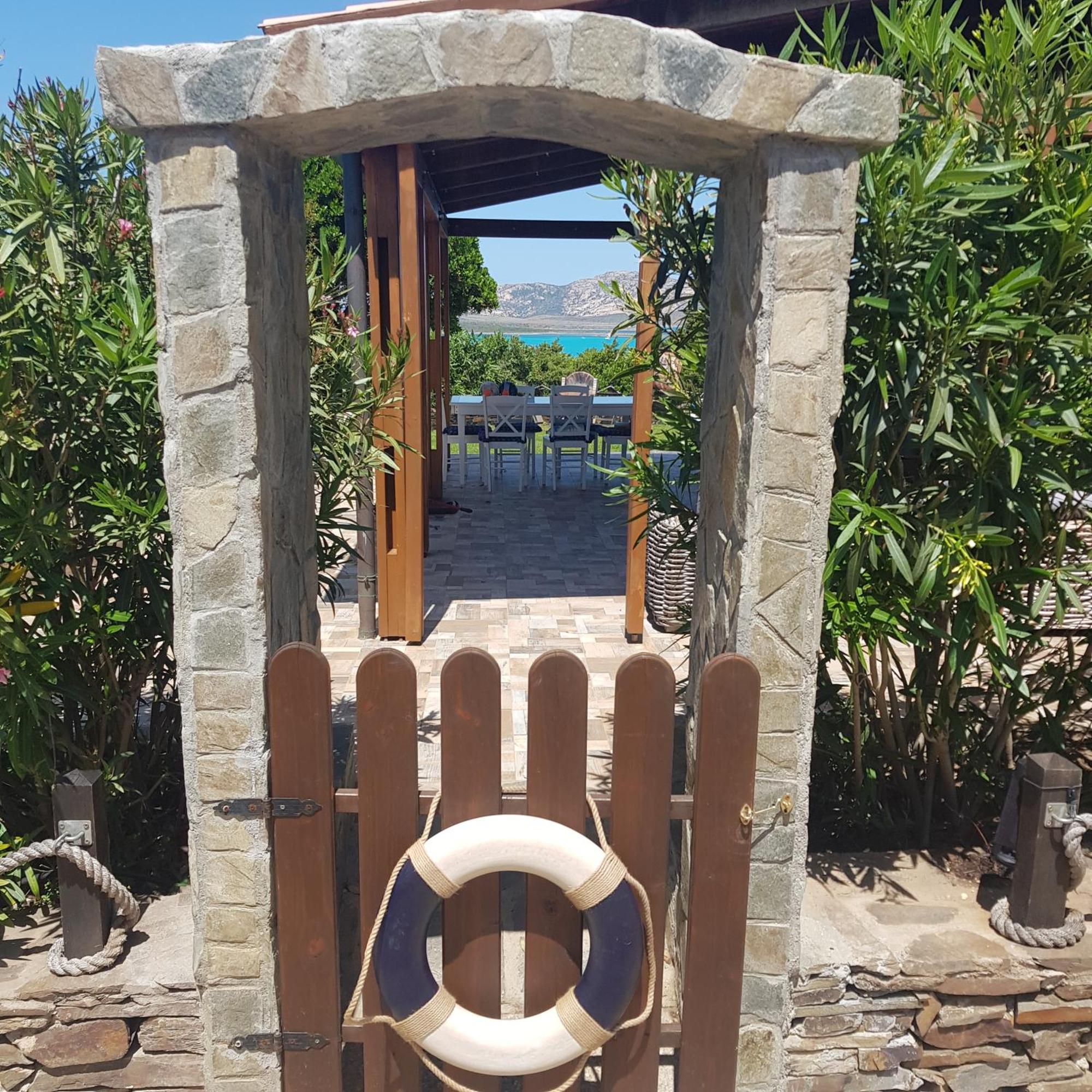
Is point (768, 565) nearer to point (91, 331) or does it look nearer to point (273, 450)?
point (273, 450)

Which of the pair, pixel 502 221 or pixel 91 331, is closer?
pixel 91 331

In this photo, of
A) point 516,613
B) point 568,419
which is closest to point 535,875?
point 516,613

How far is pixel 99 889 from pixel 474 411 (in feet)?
26.3

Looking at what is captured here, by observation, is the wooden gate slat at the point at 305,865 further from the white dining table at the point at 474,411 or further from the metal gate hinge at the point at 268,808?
the white dining table at the point at 474,411

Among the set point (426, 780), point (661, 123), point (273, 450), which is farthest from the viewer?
point (426, 780)

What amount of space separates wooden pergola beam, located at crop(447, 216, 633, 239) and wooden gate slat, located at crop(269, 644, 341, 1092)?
720cm

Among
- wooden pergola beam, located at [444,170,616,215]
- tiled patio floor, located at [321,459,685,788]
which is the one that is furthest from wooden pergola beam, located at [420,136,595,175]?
tiled patio floor, located at [321,459,685,788]

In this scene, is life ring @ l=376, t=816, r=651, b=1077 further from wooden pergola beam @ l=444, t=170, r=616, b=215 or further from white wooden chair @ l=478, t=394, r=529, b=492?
white wooden chair @ l=478, t=394, r=529, b=492

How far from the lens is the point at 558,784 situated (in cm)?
208

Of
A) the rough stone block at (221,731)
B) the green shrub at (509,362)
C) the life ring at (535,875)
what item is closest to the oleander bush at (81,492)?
the rough stone block at (221,731)

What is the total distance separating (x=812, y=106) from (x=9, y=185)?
7.23ft

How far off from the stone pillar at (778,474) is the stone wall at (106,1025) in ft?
4.68

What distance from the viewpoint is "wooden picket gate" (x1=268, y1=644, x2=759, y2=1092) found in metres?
2.04

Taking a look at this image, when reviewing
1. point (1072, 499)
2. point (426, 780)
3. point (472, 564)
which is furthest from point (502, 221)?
point (1072, 499)
